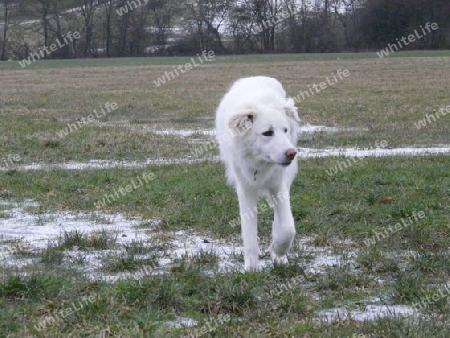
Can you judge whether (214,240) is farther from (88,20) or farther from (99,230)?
(88,20)

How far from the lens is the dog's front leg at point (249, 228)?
6293mm

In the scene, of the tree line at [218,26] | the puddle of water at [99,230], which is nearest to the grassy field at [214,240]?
the puddle of water at [99,230]

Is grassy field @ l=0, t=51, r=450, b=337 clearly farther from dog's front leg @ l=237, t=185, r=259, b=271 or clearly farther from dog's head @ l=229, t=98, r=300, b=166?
dog's head @ l=229, t=98, r=300, b=166

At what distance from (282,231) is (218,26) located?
64477 mm

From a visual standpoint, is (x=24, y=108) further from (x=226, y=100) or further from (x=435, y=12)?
(x=435, y=12)

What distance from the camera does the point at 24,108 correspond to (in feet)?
69.5

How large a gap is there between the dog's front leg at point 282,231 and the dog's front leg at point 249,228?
0.57ft

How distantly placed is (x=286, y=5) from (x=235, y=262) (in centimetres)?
6638

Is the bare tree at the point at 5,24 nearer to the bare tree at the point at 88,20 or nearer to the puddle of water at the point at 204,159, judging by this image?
the bare tree at the point at 88,20

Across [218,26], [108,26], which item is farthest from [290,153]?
[108,26]

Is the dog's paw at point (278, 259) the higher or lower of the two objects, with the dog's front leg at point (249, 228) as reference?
lower

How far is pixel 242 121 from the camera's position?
6223 mm

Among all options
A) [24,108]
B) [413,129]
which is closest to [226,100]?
[413,129]

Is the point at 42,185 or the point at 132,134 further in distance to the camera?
the point at 132,134
